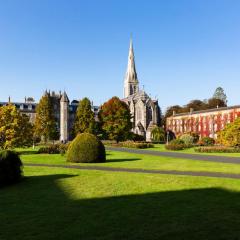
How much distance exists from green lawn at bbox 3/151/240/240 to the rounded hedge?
10555 millimetres

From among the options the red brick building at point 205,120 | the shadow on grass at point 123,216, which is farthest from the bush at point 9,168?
the red brick building at point 205,120

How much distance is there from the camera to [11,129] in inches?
1636

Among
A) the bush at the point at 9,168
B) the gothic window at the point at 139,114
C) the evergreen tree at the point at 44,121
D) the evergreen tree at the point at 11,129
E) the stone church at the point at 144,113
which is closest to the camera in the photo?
the bush at the point at 9,168

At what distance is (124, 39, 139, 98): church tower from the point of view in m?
148

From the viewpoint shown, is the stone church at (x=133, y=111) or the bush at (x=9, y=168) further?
the stone church at (x=133, y=111)

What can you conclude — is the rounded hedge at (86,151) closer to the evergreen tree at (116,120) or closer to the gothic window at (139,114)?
the evergreen tree at (116,120)

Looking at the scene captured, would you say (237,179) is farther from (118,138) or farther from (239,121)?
(118,138)

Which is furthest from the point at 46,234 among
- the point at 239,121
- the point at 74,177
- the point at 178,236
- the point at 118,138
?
the point at 118,138

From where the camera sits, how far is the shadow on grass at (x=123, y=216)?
29.2 feet

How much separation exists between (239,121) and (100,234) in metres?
44.4

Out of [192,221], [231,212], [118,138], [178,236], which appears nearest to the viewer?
[178,236]

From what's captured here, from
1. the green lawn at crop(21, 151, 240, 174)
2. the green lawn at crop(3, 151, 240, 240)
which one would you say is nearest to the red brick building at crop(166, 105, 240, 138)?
the green lawn at crop(21, 151, 240, 174)

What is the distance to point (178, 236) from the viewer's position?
8.60 m

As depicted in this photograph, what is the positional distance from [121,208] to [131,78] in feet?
453
